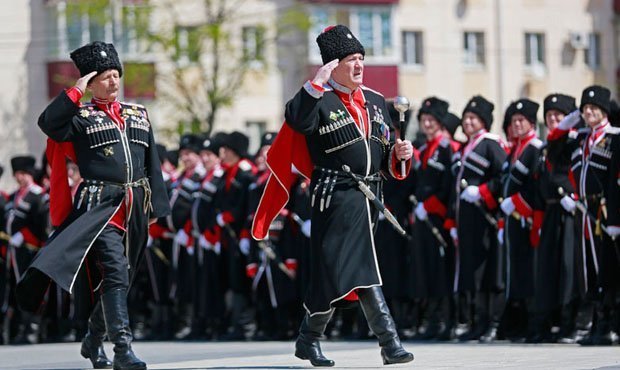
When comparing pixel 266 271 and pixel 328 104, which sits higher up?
pixel 328 104

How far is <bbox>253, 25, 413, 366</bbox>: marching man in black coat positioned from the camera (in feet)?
41.8

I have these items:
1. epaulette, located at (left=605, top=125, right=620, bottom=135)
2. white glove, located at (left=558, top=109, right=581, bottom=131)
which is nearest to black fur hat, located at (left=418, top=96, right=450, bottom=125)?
white glove, located at (left=558, top=109, right=581, bottom=131)

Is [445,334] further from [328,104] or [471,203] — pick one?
[328,104]

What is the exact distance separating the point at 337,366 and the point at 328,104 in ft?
6.34

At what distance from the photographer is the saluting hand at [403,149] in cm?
1287

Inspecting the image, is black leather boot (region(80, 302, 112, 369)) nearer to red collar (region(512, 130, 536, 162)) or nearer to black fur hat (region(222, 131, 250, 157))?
red collar (region(512, 130, 536, 162))

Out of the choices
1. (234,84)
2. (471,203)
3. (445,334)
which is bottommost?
(445,334)

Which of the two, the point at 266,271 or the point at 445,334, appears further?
the point at 266,271

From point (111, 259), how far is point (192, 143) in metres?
8.66

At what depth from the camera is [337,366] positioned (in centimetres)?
1321

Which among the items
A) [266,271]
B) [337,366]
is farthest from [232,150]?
[337,366]

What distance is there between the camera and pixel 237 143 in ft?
67.5

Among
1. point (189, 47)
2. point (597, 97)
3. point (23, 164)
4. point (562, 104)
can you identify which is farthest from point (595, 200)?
point (189, 47)

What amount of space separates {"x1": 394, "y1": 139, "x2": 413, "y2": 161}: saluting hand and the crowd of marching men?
63cm
